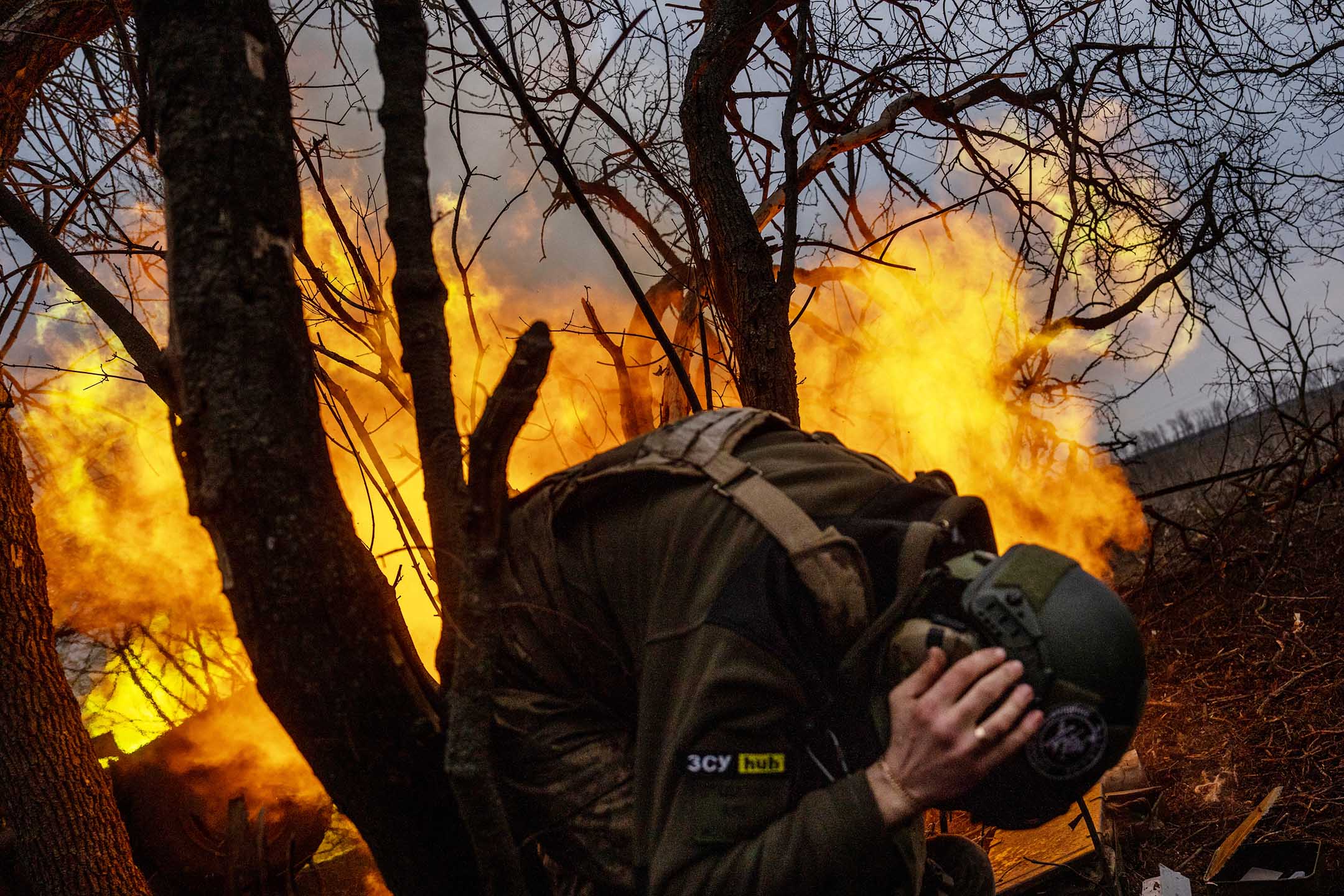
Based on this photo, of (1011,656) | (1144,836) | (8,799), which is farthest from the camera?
(1144,836)

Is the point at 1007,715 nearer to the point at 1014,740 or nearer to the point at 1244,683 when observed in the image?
the point at 1014,740

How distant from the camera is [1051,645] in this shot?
5.36ft

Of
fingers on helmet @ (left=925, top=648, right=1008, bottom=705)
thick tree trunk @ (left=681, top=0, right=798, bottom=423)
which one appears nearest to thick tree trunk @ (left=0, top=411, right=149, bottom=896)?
thick tree trunk @ (left=681, top=0, right=798, bottom=423)

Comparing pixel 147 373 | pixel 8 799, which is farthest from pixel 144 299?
pixel 8 799

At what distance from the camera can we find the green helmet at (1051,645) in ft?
5.32

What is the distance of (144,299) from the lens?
4441 mm

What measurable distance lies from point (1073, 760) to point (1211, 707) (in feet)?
15.0

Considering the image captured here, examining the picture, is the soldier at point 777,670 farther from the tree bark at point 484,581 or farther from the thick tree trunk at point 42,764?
the thick tree trunk at point 42,764

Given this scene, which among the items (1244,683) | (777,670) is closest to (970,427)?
(1244,683)

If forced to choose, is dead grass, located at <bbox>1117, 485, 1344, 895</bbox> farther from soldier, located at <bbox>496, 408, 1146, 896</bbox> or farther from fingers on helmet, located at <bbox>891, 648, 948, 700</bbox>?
fingers on helmet, located at <bbox>891, 648, 948, 700</bbox>

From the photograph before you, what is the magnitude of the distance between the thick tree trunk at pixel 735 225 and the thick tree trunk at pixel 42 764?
337cm

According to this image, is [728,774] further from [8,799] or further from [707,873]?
[8,799]

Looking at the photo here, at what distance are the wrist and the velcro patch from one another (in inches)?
8.7

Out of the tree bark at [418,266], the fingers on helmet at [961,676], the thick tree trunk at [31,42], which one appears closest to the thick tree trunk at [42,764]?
the thick tree trunk at [31,42]
